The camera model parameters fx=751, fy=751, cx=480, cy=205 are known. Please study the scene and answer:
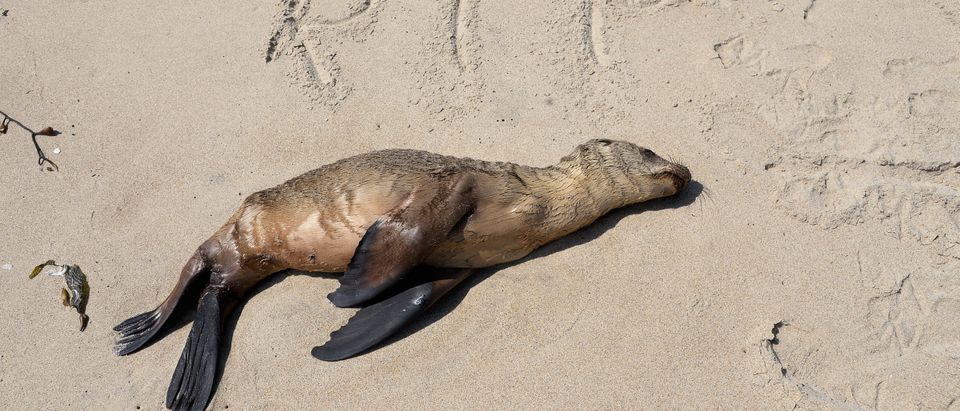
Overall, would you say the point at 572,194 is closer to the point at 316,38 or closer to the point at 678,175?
the point at 678,175

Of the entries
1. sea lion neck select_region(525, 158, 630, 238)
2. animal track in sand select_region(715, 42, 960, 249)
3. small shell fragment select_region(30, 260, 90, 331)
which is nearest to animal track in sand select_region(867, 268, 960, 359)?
animal track in sand select_region(715, 42, 960, 249)

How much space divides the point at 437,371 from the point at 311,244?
0.98m

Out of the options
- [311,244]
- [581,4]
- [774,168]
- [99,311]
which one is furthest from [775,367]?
[99,311]

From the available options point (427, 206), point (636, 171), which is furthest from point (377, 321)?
point (636, 171)

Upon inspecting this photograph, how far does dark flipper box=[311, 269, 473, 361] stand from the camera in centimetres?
387

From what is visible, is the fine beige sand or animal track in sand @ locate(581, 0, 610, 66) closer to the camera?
the fine beige sand

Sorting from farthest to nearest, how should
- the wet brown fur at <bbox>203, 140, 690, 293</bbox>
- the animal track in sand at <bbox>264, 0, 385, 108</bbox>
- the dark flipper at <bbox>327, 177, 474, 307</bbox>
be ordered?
the animal track in sand at <bbox>264, 0, 385, 108</bbox>
the wet brown fur at <bbox>203, 140, 690, 293</bbox>
the dark flipper at <bbox>327, 177, 474, 307</bbox>

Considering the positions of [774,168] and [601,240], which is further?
[774,168]

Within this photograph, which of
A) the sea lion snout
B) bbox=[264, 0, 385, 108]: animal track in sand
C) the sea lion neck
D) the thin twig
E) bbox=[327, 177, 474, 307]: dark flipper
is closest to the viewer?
bbox=[327, 177, 474, 307]: dark flipper

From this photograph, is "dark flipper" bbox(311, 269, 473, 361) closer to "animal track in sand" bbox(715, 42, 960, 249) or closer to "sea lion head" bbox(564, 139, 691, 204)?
"sea lion head" bbox(564, 139, 691, 204)

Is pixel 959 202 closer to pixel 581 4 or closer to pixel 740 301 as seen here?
pixel 740 301

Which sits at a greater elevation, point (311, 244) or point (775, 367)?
point (311, 244)

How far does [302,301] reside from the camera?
423 cm

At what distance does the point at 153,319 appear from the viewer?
4.17 metres
